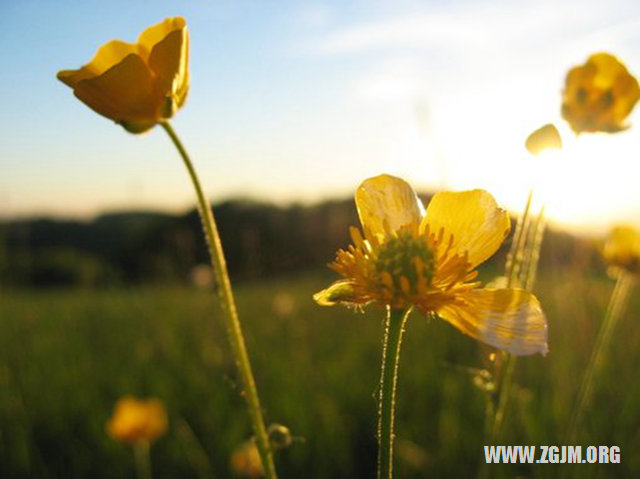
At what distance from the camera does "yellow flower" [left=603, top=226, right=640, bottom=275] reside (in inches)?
95.8

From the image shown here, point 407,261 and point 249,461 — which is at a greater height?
point 407,261

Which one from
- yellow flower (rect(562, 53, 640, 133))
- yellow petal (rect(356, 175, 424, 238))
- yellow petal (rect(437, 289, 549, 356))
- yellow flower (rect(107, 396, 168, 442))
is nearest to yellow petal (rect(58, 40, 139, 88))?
yellow petal (rect(356, 175, 424, 238))

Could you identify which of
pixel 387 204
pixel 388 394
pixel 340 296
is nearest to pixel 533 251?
pixel 387 204

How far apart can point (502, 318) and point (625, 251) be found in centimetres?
186

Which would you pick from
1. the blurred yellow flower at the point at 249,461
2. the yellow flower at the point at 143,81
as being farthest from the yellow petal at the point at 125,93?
the blurred yellow flower at the point at 249,461

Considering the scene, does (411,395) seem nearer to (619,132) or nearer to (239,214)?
(619,132)

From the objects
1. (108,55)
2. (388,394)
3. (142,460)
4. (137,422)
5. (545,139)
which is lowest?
(142,460)

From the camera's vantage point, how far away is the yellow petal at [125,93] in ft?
3.23

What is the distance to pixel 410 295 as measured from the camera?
85 centimetres

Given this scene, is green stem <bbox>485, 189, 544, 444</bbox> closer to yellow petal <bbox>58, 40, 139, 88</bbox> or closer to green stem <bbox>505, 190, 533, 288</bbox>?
green stem <bbox>505, 190, 533, 288</bbox>

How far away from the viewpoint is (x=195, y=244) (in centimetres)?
1001

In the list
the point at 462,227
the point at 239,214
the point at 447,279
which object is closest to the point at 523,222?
the point at 462,227

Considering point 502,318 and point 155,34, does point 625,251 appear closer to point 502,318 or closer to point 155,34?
point 502,318

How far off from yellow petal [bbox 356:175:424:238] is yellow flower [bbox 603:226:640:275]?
5.54ft
